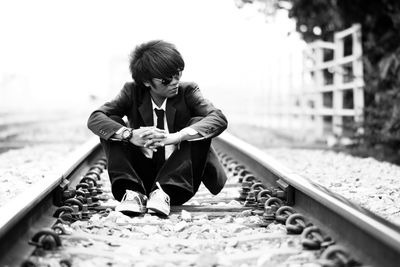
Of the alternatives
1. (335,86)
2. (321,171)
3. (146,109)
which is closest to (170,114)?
(146,109)

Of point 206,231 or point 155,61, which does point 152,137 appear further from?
point 206,231

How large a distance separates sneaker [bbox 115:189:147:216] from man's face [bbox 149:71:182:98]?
583mm

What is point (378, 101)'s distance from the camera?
→ 340 inches

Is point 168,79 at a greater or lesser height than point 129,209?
greater

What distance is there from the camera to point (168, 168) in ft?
12.1

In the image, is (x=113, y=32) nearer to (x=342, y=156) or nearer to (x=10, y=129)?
(x=10, y=129)

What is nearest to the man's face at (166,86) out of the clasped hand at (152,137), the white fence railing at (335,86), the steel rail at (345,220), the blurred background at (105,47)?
the clasped hand at (152,137)

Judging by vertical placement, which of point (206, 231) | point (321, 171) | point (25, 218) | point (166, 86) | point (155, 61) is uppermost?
point (155, 61)

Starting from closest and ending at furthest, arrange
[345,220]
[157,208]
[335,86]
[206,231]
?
1. [345,220]
2. [206,231]
3. [157,208]
4. [335,86]

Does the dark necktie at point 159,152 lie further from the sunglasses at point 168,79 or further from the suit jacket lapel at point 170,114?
the sunglasses at point 168,79

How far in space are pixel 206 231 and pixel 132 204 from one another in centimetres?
51

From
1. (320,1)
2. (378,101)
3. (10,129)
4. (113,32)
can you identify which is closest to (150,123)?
(378,101)

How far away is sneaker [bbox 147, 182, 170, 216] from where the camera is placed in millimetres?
3486

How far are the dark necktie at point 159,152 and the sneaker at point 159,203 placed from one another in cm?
32
